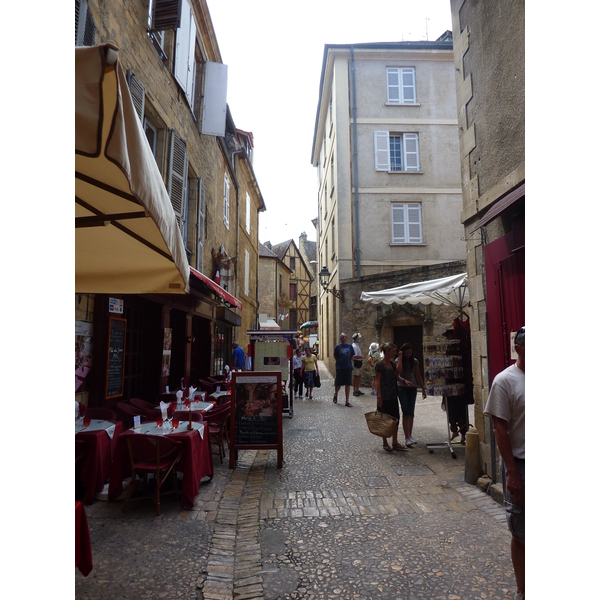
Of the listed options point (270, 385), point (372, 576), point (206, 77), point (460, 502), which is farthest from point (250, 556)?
point (206, 77)

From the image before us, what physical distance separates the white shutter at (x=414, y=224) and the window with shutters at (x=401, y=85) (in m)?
4.51

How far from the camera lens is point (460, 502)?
4.67 m

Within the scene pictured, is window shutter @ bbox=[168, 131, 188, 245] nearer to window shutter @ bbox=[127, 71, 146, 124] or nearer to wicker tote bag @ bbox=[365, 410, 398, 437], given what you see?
window shutter @ bbox=[127, 71, 146, 124]

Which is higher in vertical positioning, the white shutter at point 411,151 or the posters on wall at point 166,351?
the white shutter at point 411,151

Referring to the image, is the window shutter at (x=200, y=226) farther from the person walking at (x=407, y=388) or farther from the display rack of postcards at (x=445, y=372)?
the display rack of postcards at (x=445, y=372)

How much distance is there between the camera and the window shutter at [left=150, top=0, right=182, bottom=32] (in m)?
7.69

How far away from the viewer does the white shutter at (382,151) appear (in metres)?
18.4

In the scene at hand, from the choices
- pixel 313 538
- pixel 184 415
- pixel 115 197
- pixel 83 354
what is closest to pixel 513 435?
pixel 313 538

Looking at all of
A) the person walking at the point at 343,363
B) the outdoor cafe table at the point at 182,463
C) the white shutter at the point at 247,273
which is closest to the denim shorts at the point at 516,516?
the outdoor cafe table at the point at 182,463

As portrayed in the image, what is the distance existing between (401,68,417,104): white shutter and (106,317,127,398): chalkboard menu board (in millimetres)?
16544

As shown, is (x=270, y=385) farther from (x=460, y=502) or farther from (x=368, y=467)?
(x=460, y=502)

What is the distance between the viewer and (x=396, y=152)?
61.8 ft
